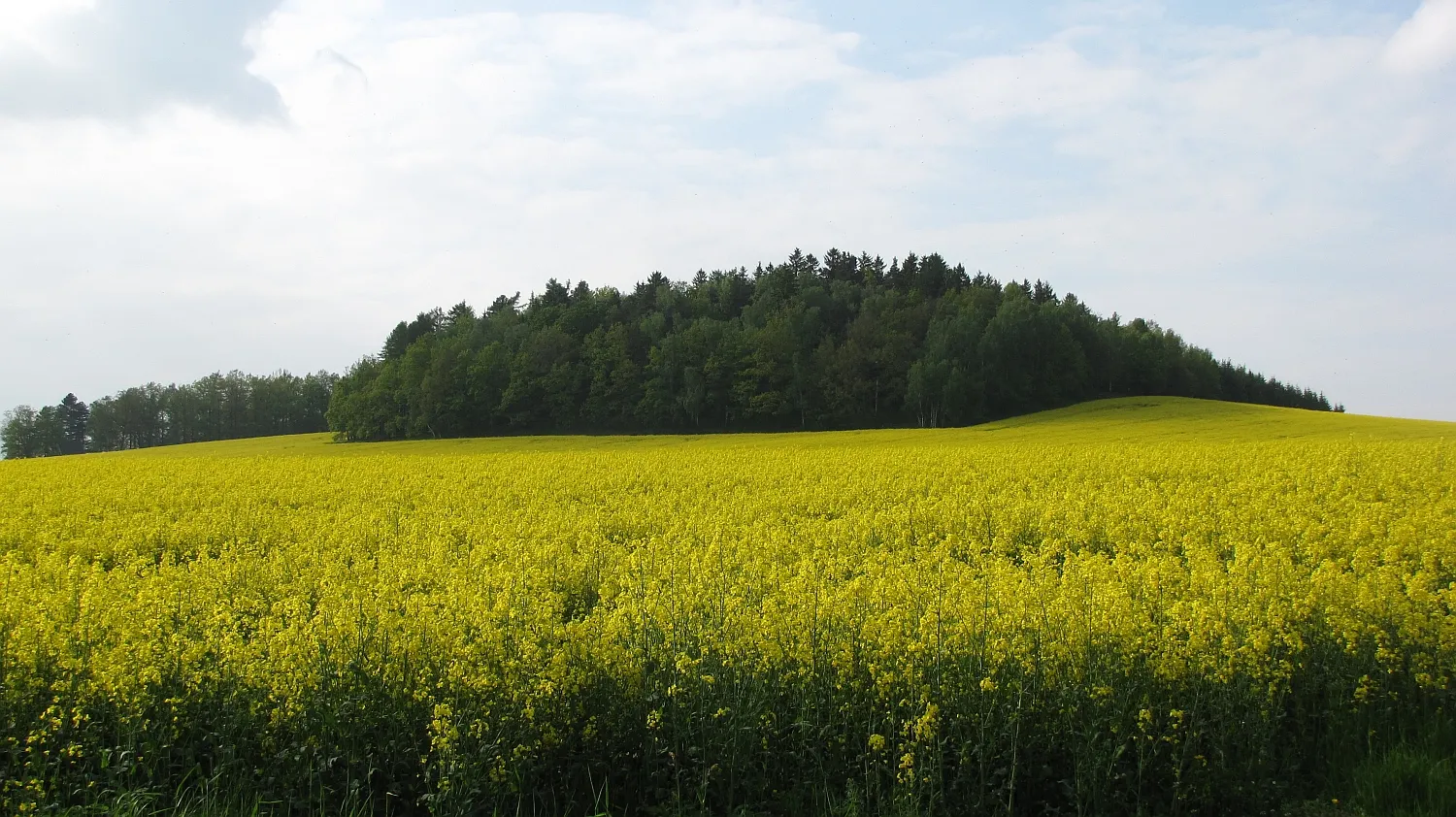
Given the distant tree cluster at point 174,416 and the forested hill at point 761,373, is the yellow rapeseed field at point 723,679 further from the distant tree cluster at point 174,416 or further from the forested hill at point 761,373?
the distant tree cluster at point 174,416

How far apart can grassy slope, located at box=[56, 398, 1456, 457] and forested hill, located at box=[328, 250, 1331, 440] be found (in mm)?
11539

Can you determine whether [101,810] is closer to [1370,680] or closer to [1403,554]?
[1370,680]

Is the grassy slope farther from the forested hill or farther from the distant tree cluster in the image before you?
the distant tree cluster

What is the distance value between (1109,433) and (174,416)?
88.4 metres

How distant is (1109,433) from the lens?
36812mm

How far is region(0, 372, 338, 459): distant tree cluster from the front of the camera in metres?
77.5

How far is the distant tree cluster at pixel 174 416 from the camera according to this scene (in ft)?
254

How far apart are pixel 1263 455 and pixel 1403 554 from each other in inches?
509

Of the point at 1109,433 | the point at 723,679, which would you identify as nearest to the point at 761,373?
the point at 1109,433

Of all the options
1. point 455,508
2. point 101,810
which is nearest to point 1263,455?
point 455,508

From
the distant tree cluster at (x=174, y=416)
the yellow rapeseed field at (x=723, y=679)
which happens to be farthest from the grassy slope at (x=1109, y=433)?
the distant tree cluster at (x=174, y=416)

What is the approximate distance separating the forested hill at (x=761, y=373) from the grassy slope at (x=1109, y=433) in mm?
11539

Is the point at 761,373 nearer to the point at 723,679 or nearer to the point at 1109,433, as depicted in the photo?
the point at 1109,433

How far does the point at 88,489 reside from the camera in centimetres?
2130
